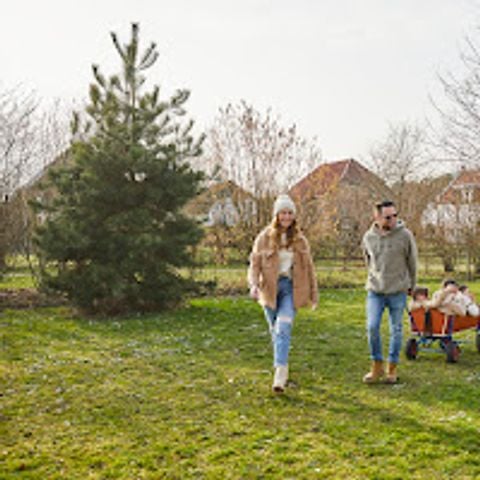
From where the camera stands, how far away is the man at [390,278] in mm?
6395

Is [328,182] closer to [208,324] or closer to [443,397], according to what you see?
[208,324]

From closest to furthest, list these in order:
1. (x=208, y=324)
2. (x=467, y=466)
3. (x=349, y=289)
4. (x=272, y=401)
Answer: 1. (x=467, y=466)
2. (x=272, y=401)
3. (x=208, y=324)
4. (x=349, y=289)

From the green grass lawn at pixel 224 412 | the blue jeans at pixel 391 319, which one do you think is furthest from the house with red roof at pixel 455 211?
the blue jeans at pixel 391 319

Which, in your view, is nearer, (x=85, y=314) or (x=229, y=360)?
(x=229, y=360)

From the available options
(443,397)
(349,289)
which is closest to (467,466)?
(443,397)

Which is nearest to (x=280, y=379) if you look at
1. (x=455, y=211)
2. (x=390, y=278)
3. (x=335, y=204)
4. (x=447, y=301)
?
(x=390, y=278)

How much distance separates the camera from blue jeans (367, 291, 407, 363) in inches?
253

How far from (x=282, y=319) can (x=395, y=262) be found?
4.46 ft

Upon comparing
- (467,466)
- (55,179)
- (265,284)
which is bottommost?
(467,466)

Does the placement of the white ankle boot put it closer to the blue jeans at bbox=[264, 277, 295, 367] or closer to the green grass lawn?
the blue jeans at bbox=[264, 277, 295, 367]

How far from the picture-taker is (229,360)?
771 cm

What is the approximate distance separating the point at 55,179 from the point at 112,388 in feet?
23.1

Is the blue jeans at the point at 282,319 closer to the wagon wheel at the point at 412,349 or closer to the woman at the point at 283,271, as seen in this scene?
the woman at the point at 283,271

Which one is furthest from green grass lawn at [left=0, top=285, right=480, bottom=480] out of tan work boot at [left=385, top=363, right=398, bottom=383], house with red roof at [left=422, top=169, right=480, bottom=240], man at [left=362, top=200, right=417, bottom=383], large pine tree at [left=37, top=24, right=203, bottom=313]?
house with red roof at [left=422, top=169, right=480, bottom=240]
